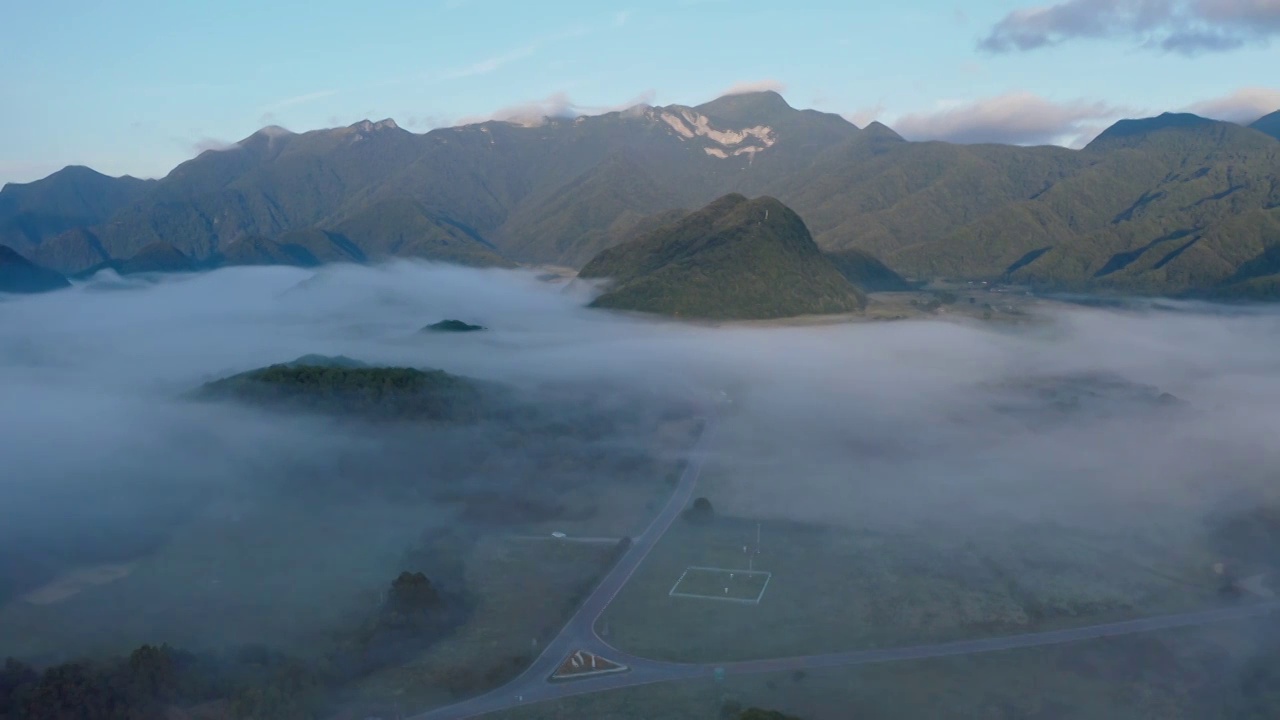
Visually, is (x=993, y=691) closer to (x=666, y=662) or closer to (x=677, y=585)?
(x=666, y=662)

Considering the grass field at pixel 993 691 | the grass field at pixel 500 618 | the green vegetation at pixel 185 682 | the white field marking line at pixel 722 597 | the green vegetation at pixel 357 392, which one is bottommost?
the grass field at pixel 993 691

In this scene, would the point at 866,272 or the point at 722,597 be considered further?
the point at 866,272

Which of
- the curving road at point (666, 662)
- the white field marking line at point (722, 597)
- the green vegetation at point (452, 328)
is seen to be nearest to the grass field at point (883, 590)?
the white field marking line at point (722, 597)

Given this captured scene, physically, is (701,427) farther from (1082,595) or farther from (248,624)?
(248,624)

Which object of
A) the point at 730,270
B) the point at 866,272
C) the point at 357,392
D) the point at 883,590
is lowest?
the point at 883,590

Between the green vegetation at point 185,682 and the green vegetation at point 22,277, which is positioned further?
the green vegetation at point 22,277

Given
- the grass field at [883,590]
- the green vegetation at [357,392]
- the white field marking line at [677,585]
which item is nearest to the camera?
the grass field at [883,590]

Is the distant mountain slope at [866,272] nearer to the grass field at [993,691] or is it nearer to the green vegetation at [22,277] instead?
the green vegetation at [22,277]

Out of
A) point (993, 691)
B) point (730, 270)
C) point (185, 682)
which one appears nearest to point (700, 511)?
point (993, 691)
